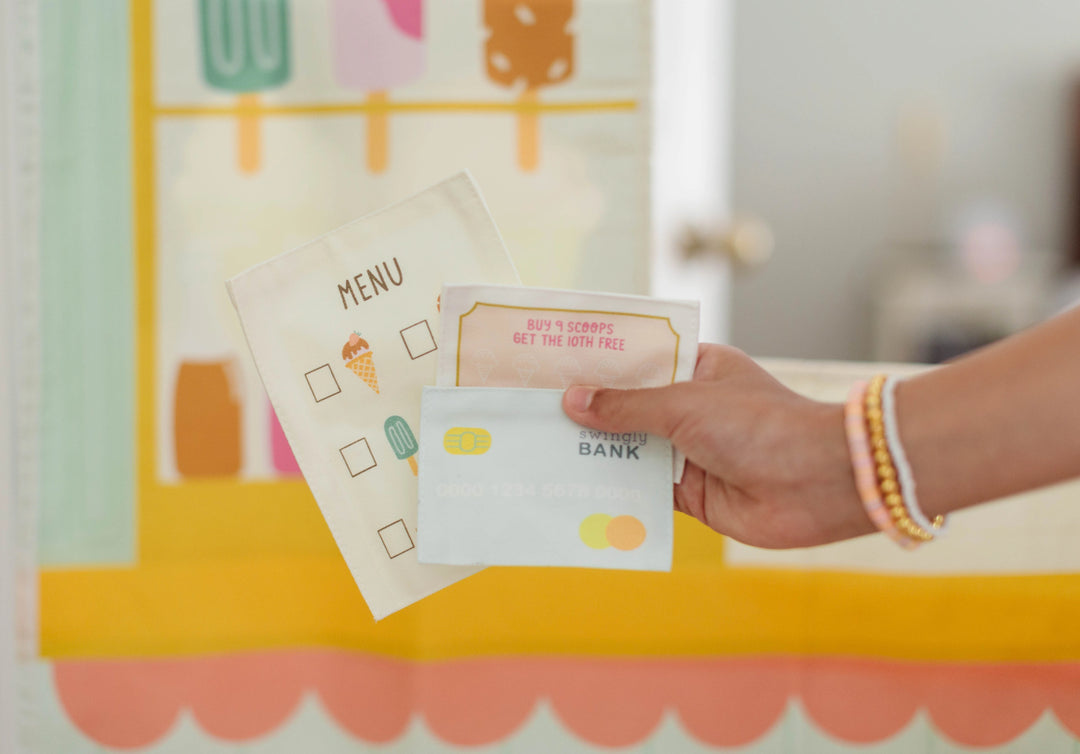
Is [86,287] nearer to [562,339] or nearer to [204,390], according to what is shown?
[204,390]

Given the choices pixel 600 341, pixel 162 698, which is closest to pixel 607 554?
pixel 600 341

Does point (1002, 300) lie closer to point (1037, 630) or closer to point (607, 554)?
point (1037, 630)

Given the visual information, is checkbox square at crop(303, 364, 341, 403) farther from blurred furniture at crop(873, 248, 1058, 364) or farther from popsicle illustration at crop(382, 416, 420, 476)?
blurred furniture at crop(873, 248, 1058, 364)

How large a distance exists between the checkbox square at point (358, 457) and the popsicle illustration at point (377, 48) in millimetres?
235

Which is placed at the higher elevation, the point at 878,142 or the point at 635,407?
the point at 878,142

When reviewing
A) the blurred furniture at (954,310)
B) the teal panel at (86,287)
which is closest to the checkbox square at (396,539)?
the teal panel at (86,287)

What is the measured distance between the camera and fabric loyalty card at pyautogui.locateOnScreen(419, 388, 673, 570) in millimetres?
485

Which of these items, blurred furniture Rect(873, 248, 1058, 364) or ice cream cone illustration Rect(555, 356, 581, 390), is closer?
ice cream cone illustration Rect(555, 356, 581, 390)

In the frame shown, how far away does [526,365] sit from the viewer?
49 centimetres

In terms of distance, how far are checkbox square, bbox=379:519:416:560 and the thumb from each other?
13cm

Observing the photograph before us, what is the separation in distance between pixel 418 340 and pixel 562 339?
0.09 metres

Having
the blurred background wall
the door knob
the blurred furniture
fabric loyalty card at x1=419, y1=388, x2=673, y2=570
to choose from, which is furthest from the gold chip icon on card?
the blurred background wall

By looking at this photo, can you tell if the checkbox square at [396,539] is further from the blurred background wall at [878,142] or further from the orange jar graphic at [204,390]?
the blurred background wall at [878,142]

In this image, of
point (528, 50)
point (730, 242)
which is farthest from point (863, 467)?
point (730, 242)
